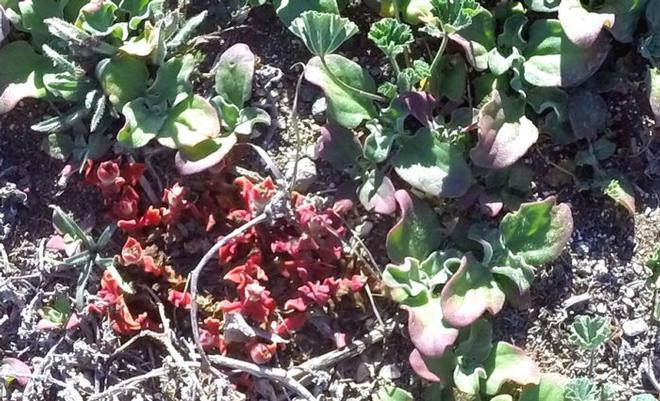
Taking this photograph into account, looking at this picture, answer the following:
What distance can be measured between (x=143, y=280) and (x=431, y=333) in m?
0.80

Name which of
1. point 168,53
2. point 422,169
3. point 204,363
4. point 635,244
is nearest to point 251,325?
point 204,363

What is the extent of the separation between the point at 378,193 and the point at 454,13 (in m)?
0.51

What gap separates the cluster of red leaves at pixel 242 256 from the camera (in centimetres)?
275

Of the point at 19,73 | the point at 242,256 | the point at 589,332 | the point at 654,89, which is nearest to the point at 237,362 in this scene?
the point at 242,256

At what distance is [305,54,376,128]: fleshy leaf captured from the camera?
2.79 metres

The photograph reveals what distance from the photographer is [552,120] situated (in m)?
2.81

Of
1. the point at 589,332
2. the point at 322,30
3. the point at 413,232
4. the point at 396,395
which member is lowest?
the point at 396,395

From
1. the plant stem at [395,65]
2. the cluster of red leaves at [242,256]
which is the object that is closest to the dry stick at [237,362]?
the cluster of red leaves at [242,256]

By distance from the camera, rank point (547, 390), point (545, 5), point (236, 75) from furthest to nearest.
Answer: point (236, 75), point (545, 5), point (547, 390)

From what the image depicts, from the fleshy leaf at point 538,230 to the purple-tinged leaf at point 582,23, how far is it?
0.42 meters

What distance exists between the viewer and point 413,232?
2752 mm

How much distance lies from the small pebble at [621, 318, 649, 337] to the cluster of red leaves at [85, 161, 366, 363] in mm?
709

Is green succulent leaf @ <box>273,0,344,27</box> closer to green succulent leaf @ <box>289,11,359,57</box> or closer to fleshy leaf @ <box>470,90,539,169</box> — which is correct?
green succulent leaf @ <box>289,11,359,57</box>

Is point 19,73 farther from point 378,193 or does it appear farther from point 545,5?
point 545,5
